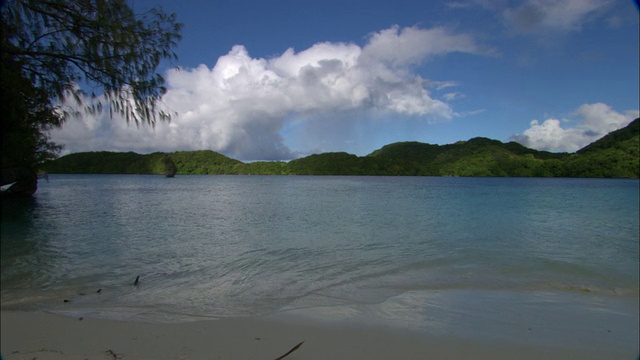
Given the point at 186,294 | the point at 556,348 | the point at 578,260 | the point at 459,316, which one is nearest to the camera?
the point at 556,348

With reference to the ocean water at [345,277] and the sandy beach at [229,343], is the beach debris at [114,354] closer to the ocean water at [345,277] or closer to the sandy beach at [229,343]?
the sandy beach at [229,343]

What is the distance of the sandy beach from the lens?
14.3 ft

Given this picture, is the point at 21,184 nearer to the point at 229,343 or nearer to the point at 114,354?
the point at 114,354

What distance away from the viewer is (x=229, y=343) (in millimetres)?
4773

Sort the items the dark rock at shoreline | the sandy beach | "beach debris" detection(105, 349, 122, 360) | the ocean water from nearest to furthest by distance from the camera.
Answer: "beach debris" detection(105, 349, 122, 360)
the sandy beach
the ocean water
the dark rock at shoreline

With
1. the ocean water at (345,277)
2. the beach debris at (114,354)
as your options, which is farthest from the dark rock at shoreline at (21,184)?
the beach debris at (114,354)

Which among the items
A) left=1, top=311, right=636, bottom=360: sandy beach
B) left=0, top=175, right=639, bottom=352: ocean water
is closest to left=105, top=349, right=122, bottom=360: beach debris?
left=1, top=311, right=636, bottom=360: sandy beach

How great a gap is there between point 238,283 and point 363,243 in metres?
7.67

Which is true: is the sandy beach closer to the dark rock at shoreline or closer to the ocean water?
the ocean water

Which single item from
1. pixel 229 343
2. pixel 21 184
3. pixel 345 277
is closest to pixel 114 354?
pixel 229 343

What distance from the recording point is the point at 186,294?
7.73 meters

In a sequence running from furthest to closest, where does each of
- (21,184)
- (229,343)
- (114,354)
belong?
(21,184) → (229,343) → (114,354)

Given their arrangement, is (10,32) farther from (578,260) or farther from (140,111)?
(578,260)

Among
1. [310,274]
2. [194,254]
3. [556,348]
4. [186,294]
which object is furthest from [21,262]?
[556,348]
